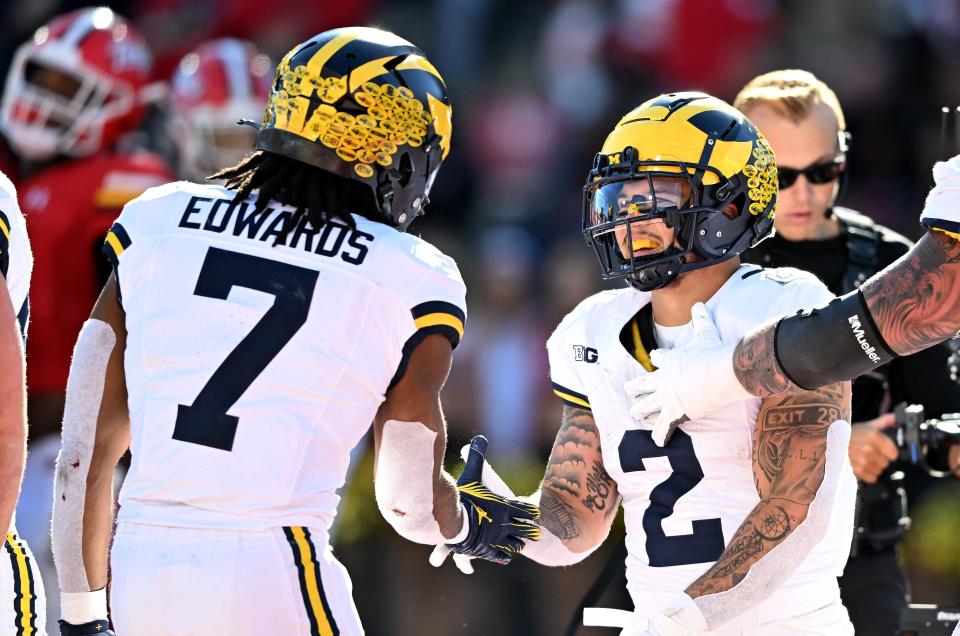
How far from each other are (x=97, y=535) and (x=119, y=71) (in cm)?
420

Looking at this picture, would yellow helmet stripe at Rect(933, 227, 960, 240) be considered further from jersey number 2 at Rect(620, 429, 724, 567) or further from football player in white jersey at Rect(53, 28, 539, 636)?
football player in white jersey at Rect(53, 28, 539, 636)

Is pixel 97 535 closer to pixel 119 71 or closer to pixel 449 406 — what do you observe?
pixel 119 71

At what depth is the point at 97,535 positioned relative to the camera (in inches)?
125

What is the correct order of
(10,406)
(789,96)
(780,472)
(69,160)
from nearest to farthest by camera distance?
(10,406) < (780,472) < (789,96) < (69,160)

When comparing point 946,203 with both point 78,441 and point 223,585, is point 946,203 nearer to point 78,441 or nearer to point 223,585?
point 223,585

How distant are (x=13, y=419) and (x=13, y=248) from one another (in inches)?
14.2

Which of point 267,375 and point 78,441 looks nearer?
point 267,375

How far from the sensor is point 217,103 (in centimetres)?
725

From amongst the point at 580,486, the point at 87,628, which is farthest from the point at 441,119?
the point at 87,628

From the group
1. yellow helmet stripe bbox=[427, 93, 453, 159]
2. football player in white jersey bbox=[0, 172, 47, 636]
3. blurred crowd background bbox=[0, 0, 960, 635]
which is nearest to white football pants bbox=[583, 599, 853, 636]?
yellow helmet stripe bbox=[427, 93, 453, 159]

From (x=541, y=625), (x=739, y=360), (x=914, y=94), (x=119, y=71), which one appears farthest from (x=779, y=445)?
(x=914, y=94)

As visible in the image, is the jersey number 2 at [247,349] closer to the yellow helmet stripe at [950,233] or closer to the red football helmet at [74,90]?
the yellow helmet stripe at [950,233]

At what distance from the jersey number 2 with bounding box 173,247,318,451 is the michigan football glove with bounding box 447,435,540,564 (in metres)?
0.66

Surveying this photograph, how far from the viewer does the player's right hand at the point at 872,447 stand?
14.8ft
